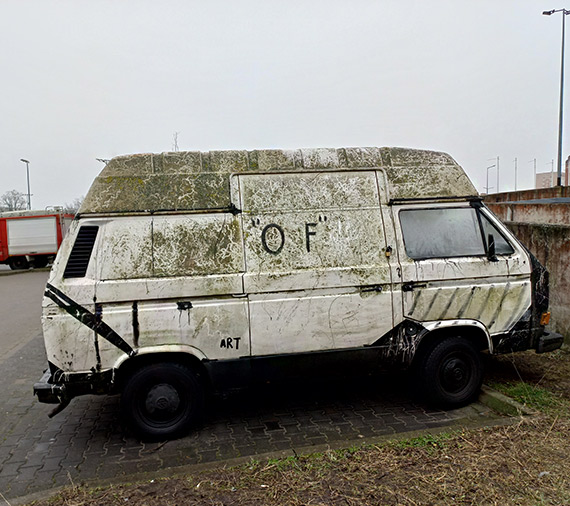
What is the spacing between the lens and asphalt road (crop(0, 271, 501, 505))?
12.6 feet

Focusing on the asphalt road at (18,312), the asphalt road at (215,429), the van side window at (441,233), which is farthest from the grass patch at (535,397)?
the asphalt road at (18,312)

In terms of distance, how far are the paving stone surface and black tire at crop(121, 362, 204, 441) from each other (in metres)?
0.15

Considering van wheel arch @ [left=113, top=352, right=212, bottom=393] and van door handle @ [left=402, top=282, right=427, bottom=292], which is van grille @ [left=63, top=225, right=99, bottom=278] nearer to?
van wheel arch @ [left=113, top=352, right=212, bottom=393]

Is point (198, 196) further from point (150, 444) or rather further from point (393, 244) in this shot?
point (150, 444)

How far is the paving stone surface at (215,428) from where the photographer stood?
389 cm

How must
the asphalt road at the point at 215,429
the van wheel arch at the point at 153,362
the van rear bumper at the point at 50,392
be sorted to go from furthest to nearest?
1. the van wheel arch at the point at 153,362
2. the van rear bumper at the point at 50,392
3. the asphalt road at the point at 215,429

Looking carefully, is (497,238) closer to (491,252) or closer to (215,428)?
(491,252)

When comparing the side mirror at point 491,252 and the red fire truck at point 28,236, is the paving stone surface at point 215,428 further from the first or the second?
the red fire truck at point 28,236

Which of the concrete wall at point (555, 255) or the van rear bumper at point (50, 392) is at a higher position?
the concrete wall at point (555, 255)

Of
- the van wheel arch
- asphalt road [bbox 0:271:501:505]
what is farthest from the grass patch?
the van wheel arch

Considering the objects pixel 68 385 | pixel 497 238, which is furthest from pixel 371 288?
pixel 68 385

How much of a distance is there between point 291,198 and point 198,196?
87 centimetres

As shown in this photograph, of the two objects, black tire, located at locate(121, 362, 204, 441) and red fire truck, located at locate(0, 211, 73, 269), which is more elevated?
red fire truck, located at locate(0, 211, 73, 269)

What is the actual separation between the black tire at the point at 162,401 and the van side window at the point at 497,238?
321 cm
